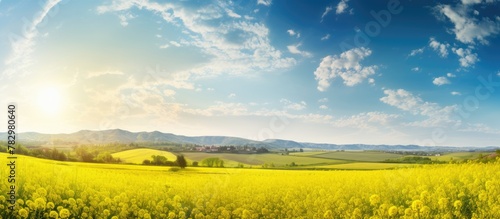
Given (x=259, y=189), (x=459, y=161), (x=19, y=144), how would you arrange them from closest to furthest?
(x=259, y=189), (x=19, y=144), (x=459, y=161)

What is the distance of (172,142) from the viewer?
17312 mm

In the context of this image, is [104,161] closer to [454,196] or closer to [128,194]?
[128,194]

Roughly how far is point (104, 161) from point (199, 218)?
20.5 feet

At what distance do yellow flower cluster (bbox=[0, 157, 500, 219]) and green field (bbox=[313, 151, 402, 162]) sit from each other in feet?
18.1

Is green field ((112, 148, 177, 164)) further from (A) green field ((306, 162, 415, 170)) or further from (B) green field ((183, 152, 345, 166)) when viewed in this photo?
(A) green field ((306, 162, 415, 170))

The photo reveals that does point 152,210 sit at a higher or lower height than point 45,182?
lower

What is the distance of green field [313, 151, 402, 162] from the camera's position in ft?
70.3

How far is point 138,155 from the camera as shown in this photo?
54.7 ft

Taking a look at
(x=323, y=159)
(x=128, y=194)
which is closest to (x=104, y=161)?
(x=128, y=194)

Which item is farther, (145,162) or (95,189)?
(145,162)

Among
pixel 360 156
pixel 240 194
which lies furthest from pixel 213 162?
pixel 360 156

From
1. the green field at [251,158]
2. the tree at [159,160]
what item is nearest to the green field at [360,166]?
the green field at [251,158]

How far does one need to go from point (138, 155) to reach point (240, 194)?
5.42 m

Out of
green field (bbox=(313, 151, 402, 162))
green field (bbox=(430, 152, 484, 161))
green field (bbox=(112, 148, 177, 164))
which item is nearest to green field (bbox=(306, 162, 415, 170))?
green field (bbox=(313, 151, 402, 162))
